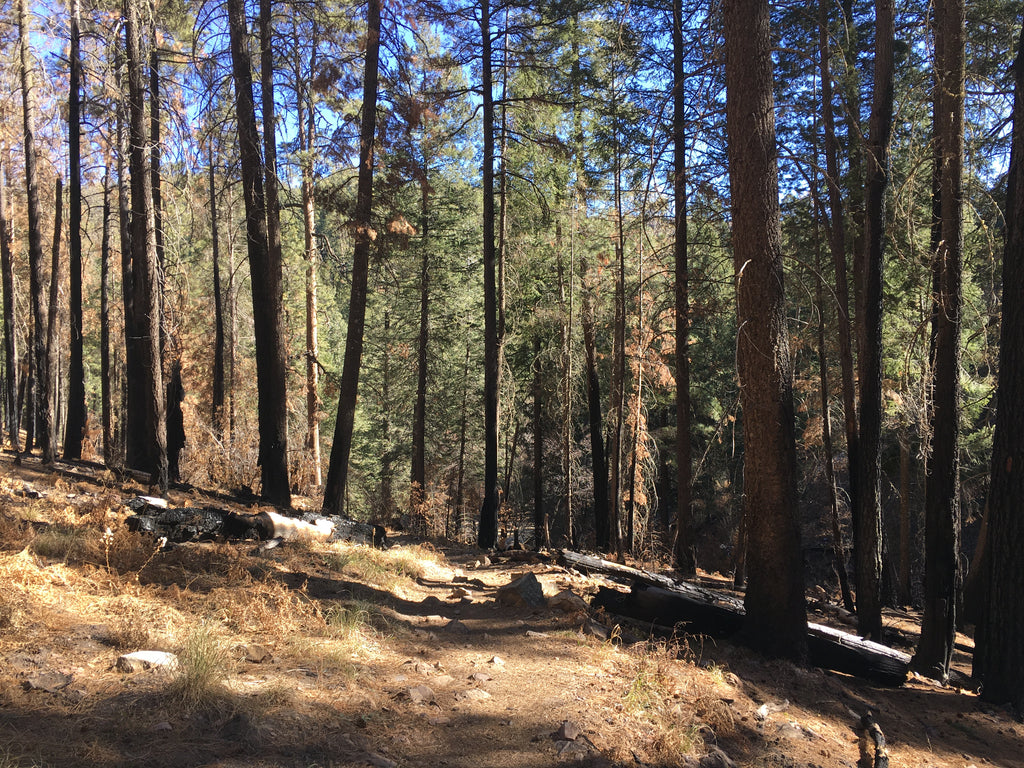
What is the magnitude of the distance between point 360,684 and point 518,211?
48.4 ft

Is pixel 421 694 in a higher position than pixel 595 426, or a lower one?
lower

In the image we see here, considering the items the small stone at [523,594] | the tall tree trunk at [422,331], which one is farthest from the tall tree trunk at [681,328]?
the tall tree trunk at [422,331]

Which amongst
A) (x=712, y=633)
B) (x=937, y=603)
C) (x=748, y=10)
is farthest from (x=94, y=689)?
(x=937, y=603)

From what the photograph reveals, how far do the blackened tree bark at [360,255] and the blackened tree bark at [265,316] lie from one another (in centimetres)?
104

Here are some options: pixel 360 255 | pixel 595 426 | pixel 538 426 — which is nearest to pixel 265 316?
pixel 360 255

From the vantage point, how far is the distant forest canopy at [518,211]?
972 centimetres

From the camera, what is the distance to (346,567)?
27.1 ft

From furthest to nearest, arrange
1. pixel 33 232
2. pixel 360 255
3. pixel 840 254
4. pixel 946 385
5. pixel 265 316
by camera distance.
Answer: pixel 33 232 < pixel 360 255 < pixel 840 254 < pixel 265 316 < pixel 946 385

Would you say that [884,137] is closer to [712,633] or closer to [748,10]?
[748,10]

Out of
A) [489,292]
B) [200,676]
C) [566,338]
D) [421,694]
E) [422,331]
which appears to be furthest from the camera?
[422,331]

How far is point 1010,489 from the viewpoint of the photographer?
23.1 ft

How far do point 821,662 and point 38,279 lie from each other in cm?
1658

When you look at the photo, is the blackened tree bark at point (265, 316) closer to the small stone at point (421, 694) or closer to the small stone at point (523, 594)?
the small stone at point (523, 594)

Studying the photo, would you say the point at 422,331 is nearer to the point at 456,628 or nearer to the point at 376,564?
the point at 376,564
